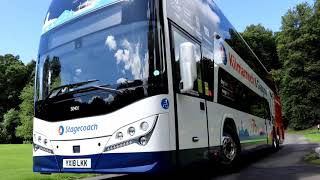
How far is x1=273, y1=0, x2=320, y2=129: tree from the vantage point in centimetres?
6353

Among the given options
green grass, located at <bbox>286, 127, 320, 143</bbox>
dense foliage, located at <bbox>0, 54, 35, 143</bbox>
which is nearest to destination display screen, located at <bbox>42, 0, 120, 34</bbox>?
green grass, located at <bbox>286, 127, 320, 143</bbox>

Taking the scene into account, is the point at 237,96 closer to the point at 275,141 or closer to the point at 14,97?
the point at 275,141

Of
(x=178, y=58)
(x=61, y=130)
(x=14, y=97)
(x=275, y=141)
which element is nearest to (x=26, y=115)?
(x=14, y=97)

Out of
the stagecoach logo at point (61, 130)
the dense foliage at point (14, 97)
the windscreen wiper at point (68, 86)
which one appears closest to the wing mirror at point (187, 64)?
the windscreen wiper at point (68, 86)

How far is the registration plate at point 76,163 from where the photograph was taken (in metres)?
7.82

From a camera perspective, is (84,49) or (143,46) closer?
(143,46)

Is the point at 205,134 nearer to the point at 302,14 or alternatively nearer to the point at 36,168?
the point at 36,168

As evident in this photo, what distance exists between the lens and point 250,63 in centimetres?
1501

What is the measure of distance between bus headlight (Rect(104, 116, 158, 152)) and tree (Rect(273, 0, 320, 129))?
193ft

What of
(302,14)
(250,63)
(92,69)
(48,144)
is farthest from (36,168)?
(302,14)

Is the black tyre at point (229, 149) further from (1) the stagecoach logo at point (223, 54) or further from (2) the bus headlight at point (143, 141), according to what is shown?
(2) the bus headlight at point (143, 141)

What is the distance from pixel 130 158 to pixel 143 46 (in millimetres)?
1800

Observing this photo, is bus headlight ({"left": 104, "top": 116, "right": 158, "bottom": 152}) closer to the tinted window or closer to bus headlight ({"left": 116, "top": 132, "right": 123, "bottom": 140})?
bus headlight ({"left": 116, "top": 132, "right": 123, "bottom": 140})

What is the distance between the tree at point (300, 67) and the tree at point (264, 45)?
7039 millimetres
